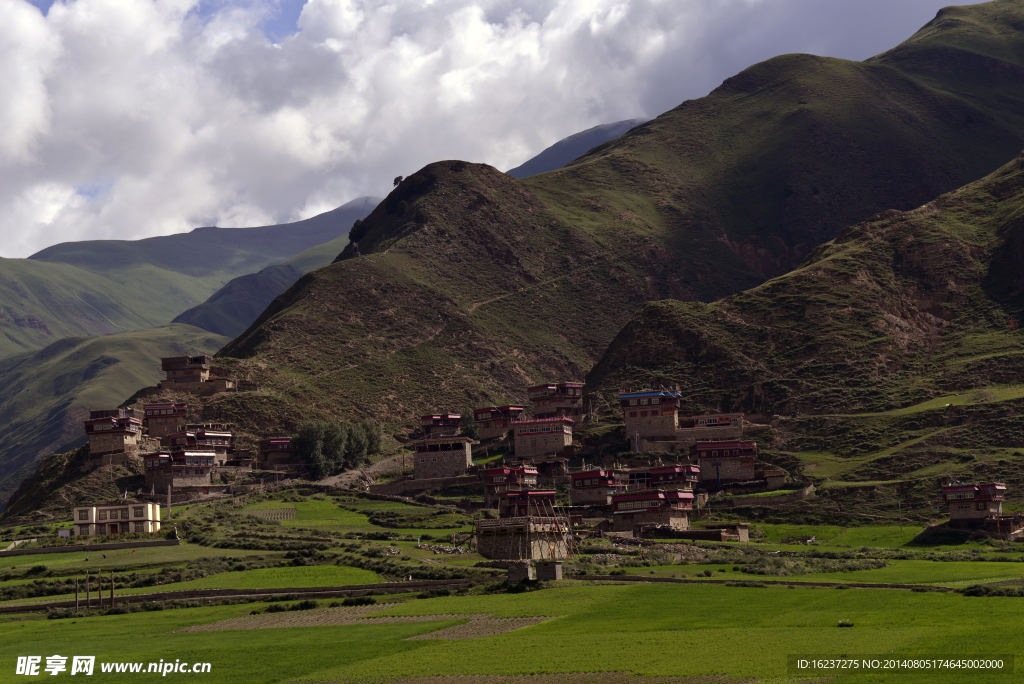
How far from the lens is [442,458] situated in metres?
136

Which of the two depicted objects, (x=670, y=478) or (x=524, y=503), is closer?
(x=524, y=503)

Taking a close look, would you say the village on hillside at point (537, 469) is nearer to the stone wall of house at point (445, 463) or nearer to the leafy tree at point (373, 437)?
the stone wall of house at point (445, 463)

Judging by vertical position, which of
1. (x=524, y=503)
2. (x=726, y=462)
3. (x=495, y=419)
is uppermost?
(x=495, y=419)

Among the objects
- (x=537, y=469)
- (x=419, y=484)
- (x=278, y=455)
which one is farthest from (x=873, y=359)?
(x=278, y=455)

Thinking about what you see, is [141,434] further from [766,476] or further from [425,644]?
[425,644]

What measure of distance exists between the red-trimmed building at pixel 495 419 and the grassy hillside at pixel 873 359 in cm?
2048

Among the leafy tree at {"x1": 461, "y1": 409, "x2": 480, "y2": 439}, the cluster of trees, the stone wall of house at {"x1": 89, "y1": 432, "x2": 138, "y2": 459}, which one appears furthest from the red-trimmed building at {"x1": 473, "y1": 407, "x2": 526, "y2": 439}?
the stone wall of house at {"x1": 89, "y1": 432, "x2": 138, "y2": 459}

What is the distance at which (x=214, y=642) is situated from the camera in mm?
53250

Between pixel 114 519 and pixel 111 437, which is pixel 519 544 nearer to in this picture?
pixel 114 519

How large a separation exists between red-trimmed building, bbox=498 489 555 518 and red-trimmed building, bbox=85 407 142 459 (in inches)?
2114

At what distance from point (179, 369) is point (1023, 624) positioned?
455ft

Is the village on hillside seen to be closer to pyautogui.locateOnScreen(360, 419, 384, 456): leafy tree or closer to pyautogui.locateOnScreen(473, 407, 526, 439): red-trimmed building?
pyautogui.locateOnScreen(473, 407, 526, 439): red-trimmed building

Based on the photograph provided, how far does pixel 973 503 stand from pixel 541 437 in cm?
5257

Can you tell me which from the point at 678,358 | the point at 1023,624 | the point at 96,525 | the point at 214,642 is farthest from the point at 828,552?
the point at 678,358
